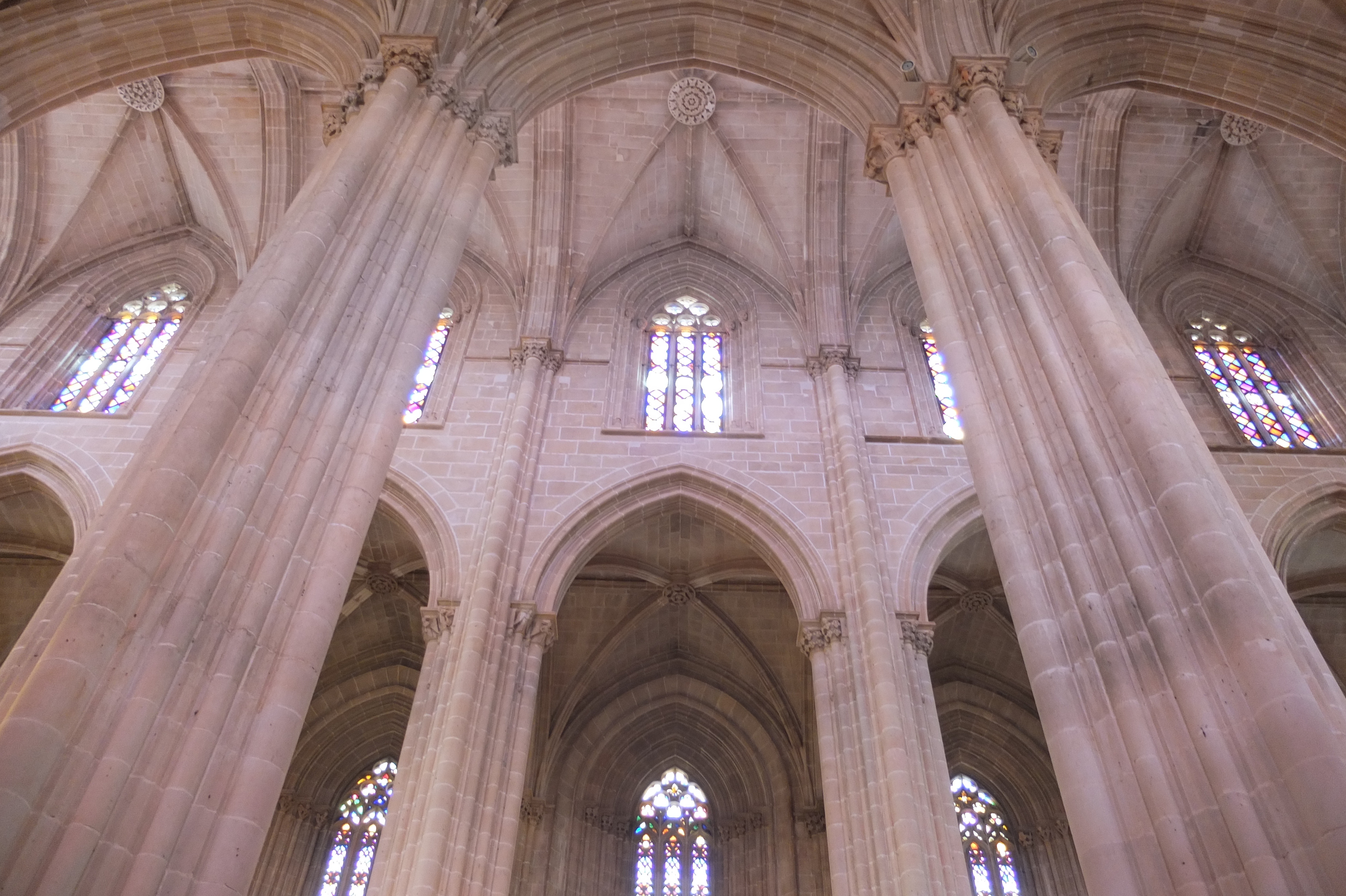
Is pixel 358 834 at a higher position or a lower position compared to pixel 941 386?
lower

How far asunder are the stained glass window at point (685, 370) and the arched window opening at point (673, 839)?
19.1ft

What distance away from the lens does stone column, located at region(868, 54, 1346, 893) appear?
157 inches

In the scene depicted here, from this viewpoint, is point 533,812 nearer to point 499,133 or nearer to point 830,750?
point 830,750

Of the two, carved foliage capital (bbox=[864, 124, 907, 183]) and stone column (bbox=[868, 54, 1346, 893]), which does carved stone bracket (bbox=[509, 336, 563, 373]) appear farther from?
stone column (bbox=[868, 54, 1346, 893])

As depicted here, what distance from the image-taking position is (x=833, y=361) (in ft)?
46.4

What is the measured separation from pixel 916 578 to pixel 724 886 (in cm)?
578

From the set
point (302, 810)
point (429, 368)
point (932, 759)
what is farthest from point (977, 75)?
point (302, 810)

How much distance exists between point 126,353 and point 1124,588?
49.2ft

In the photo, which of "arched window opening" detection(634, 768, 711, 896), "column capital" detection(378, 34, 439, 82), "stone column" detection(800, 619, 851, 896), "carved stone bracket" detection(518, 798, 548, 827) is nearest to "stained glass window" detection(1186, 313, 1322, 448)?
"stone column" detection(800, 619, 851, 896)

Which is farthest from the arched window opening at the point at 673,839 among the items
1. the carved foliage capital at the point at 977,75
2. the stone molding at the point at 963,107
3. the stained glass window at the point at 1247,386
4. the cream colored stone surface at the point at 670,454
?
the carved foliage capital at the point at 977,75

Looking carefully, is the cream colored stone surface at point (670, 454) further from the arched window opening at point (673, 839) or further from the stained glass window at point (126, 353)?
the stained glass window at point (126, 353)

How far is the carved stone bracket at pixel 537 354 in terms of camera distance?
14047 millimetres

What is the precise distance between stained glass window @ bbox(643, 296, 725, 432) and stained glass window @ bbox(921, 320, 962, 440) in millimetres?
3211

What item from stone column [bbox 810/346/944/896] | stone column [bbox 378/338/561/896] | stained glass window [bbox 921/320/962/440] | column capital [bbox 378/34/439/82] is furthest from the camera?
stained glass window [bbox 921/320/962/440]
